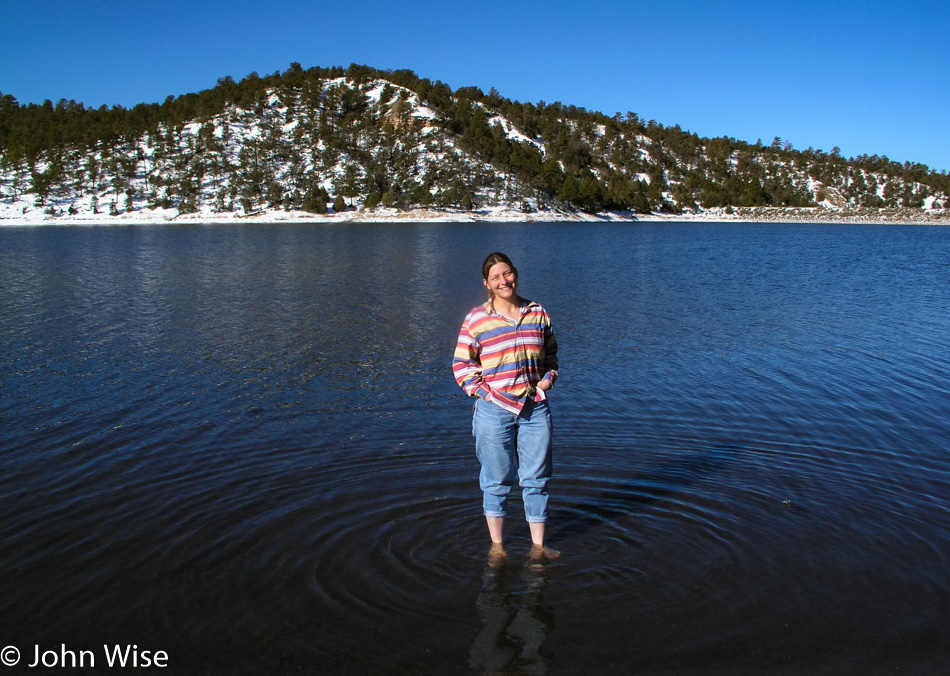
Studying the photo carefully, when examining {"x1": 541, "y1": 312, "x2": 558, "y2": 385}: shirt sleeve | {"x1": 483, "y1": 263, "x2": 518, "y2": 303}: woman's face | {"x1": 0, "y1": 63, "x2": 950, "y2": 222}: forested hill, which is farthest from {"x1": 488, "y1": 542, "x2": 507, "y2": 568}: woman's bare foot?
{"x1": 0, "y1": 63, "x2": 950, "y2": 222}: forested hill

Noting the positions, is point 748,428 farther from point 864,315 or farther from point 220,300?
point 220,300

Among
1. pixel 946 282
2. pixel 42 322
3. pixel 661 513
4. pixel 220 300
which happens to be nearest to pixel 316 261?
pixel 220 300

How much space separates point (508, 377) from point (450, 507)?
2.43 metres

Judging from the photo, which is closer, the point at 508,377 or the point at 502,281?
the point at 502,281

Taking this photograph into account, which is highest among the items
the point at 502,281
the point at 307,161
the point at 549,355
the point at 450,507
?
the point at 307,161

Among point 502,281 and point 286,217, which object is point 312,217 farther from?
point 502,281

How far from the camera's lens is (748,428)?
33.8ft

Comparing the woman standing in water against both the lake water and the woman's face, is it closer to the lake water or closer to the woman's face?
the woman's face

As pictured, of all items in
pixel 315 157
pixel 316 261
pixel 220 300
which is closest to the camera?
pixel 220 300

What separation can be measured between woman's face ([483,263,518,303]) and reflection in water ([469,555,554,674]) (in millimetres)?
2425

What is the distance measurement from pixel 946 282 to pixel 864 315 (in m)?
16.1

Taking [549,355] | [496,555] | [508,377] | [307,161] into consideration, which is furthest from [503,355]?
[307,161]

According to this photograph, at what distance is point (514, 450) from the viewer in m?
5.85

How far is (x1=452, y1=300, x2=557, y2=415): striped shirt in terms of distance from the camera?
5395 mm
